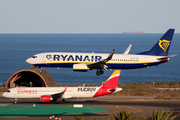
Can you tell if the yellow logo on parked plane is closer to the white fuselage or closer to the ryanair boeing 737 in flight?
the ryanair boeing 737 in flight

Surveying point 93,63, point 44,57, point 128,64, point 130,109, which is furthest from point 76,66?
point 130,109

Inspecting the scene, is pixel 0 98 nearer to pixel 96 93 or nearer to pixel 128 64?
pixel 96 93

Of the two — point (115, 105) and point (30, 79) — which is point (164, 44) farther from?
point (30, 79)

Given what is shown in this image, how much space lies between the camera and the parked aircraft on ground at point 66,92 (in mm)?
53438

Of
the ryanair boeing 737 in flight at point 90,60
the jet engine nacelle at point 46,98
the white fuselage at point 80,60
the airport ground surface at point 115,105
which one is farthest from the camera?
the white fuselage at point 80,60

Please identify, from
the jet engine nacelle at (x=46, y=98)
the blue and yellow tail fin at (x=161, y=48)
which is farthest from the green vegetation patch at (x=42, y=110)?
the blue and yellow tail fin at (x=161, y=48)

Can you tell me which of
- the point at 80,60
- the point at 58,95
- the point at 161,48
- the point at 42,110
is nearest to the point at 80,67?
the point at 80,60

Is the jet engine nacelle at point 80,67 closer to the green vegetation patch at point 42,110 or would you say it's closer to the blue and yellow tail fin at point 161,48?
the green vegetation patch at point 42,110

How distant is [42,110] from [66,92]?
7591 millimetres

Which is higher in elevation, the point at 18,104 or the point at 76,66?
the point at 76,66

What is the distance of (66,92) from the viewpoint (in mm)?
54469

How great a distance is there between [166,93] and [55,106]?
98.4ft

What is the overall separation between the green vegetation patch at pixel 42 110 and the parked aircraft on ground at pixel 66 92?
3411mm

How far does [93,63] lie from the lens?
198 ft
